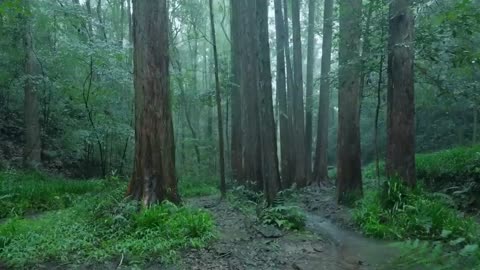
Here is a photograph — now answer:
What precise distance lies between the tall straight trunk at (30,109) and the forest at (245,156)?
0.18 ft

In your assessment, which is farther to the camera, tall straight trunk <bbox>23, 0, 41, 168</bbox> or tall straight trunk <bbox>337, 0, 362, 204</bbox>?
tall straight trunk <bbox>23, 0, 41, 168</bbox>

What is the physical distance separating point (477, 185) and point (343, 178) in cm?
327

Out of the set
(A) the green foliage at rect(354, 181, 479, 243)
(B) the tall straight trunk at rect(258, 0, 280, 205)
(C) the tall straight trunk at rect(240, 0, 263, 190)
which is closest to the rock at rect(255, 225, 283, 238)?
(B) the tall straight trunk at rect(258, 0, 280, 205)

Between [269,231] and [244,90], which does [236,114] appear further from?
[269,231]

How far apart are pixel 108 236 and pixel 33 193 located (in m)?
4.37

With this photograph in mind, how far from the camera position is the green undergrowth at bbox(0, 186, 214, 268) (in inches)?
236

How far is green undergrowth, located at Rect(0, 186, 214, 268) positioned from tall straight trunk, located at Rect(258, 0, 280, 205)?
94.2 inches

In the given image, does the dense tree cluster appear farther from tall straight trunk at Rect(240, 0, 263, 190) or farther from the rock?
the rock

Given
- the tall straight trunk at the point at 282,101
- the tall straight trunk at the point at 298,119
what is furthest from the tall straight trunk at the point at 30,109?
the tall straight trunk at the point at 298,119

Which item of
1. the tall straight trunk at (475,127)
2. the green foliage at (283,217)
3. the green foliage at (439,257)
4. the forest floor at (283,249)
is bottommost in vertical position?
the forest floor at (283,249)

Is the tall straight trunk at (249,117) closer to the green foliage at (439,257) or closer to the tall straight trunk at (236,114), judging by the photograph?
the tall straight trunk at (236,114)

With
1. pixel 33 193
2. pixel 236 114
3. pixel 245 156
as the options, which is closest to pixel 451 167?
pixel 245 156

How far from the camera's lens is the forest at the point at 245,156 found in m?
6.43

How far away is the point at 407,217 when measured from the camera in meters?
8.08
